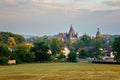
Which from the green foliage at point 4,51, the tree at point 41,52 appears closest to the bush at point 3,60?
the green foliage at point 4,51

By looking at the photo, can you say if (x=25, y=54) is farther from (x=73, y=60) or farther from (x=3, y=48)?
(x=73, y=60)

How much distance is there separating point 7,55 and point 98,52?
83.2 m

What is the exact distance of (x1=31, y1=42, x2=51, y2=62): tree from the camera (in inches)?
4732

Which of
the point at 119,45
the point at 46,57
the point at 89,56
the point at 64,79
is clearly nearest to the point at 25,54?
the point at 46,57

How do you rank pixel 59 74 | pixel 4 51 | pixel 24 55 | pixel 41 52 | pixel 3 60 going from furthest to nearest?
pixel 41 52 → pixel 24 55 → pixel 4 51 → pixel 3 60 → pixel 59 74

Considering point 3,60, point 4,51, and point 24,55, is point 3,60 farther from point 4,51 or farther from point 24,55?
point 24,55

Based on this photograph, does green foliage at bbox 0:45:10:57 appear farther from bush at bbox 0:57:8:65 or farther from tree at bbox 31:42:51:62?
tree at bbox 31:42:51:62

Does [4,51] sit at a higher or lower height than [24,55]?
higher

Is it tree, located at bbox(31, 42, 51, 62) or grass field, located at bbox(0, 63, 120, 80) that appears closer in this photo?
grass field, located at bbox(0, 63, 120, 80)

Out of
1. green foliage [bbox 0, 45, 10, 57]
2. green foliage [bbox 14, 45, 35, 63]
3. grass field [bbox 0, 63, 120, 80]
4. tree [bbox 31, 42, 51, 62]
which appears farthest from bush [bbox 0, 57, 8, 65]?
grass field [bbox 0, 63, 120, 80]

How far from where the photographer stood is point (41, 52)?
12062 cm

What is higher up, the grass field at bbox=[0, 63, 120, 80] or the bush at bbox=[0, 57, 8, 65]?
the bush at bbox=[0, 57, 8, 65]

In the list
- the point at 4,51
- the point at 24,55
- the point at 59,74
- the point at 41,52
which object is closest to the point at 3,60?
the point at 4,51

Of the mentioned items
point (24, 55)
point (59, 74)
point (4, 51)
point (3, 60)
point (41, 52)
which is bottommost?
point (59, 74)
